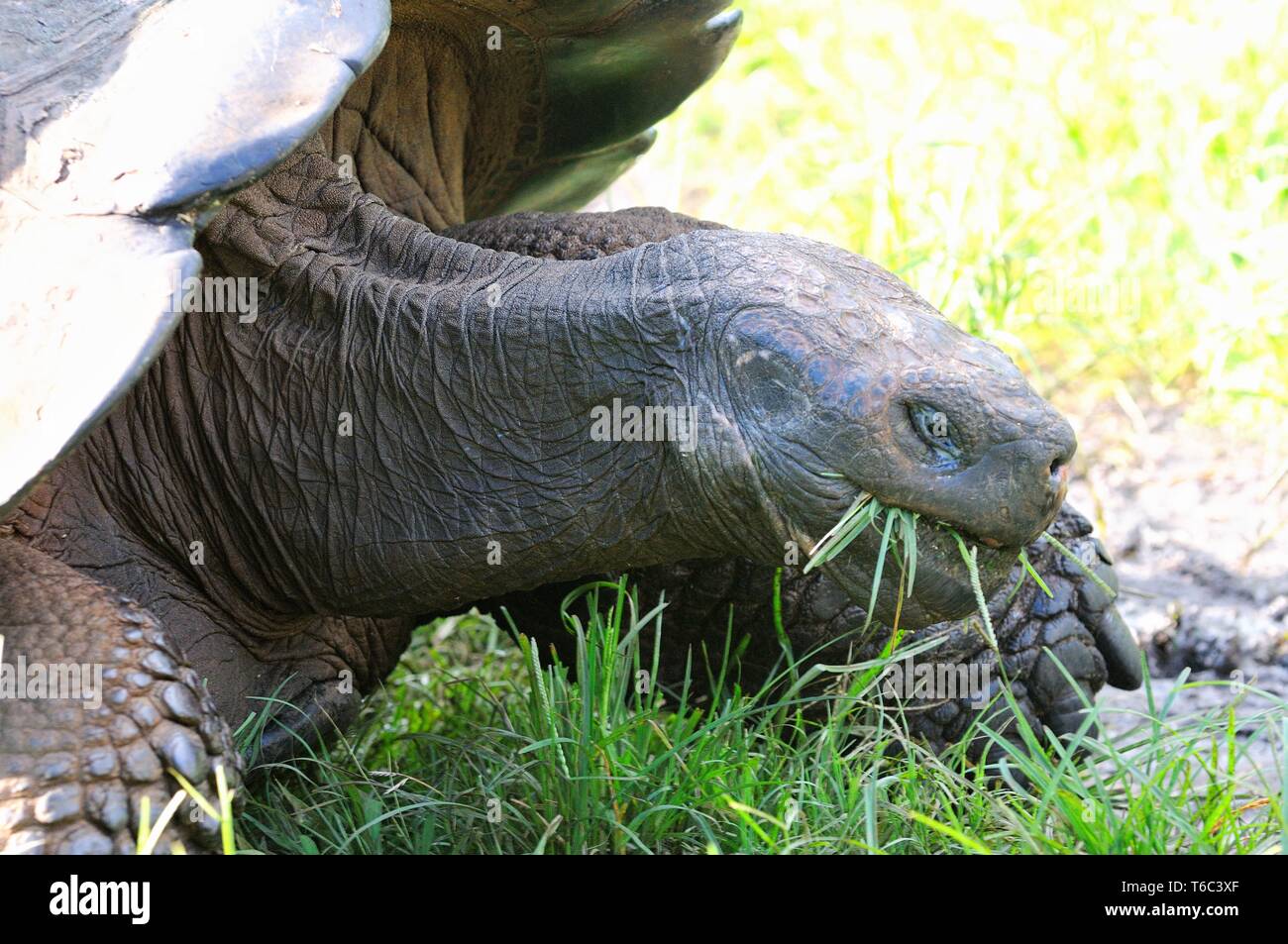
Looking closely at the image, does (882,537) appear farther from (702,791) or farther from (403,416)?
(403,416)

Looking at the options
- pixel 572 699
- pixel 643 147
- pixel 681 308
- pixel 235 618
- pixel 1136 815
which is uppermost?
pixel 643 147

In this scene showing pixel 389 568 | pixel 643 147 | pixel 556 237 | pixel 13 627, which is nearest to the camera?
pixel 13 627

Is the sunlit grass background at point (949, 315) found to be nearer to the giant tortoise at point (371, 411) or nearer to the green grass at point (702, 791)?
the green grass at point (702, 791)

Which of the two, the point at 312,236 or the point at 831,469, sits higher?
the point at 312,236

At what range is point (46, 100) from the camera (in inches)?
81.7

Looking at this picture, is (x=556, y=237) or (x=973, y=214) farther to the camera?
(x=973, y=214)

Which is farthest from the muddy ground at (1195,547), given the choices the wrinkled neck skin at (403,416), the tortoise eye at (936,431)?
the wrinkled neck skin at (403,416)

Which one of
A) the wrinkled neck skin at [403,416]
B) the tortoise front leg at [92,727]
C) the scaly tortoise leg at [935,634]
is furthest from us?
the scaly tortoise leg at [935,634]

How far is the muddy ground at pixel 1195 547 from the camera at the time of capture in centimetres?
342

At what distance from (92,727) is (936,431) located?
1.21 meters

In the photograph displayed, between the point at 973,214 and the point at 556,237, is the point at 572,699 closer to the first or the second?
the point at 556,237

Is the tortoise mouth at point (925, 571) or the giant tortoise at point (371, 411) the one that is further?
the tortoise mouth at point (925, 571)

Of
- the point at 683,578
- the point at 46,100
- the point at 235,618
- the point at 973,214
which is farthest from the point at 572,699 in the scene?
the point at 973,214

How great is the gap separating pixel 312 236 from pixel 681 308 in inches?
27.2
